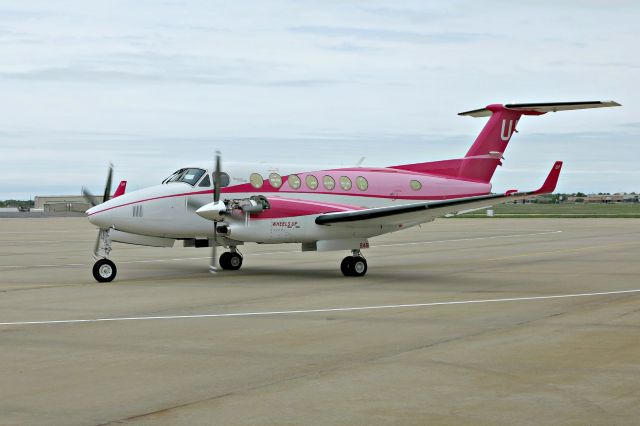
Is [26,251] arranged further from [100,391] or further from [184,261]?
[100,391]

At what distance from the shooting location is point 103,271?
2028cm

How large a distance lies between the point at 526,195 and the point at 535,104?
6.02 m

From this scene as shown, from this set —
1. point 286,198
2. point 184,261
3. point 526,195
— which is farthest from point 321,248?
point 184,261

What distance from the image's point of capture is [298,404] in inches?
306

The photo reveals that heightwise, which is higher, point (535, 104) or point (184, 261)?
point (535, 104)

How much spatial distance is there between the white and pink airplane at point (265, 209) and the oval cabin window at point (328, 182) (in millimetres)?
28

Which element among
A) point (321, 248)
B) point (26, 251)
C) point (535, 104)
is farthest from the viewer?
point (26, 251)

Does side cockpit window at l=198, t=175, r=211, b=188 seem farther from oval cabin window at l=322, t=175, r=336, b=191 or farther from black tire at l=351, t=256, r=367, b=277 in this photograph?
black tire at l=351, t=256, r=367, b=277

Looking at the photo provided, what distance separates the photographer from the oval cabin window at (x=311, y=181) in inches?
904

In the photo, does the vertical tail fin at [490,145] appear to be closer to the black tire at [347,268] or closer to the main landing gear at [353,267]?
the main landing gear at [353,267]

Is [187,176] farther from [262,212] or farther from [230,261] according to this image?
[230,261]

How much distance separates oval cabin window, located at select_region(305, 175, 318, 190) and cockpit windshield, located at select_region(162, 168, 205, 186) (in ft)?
9.63

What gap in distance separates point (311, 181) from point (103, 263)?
19.7 ft

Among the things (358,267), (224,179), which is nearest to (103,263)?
(224,179)
